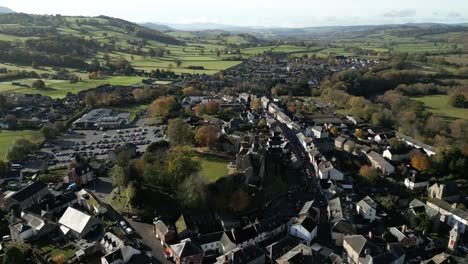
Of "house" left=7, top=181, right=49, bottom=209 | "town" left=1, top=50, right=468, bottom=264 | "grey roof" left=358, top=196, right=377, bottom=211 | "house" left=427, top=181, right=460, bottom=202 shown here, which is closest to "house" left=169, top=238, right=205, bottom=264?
"town" left=1, top=50, right=468, bottom=264

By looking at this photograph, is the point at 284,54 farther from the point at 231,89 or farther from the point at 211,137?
the point at 211,137

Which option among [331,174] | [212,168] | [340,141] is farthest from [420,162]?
[212,168]

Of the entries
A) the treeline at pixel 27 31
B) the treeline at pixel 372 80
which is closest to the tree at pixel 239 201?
the treeline at pixel 372 80

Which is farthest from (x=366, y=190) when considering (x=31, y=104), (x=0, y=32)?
(x=0, y=32)

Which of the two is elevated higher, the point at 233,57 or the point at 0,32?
the point at 0,32

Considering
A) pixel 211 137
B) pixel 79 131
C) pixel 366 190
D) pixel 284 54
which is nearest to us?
pixel 366 190

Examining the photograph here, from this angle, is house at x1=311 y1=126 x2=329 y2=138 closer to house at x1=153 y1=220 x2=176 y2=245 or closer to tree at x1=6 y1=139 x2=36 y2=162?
house at x1=153 y1=220 x2=176 y2=245

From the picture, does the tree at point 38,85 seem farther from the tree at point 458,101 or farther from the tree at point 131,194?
the tree at point 458,101
